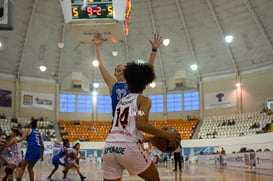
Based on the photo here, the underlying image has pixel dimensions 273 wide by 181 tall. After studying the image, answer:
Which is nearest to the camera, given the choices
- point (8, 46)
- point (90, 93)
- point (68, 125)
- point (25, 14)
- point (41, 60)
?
point (25, 14)

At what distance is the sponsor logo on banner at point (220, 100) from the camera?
120ft

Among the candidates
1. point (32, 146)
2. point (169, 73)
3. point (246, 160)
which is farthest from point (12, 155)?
point (169, 73)

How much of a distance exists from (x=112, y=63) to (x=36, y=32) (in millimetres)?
8286

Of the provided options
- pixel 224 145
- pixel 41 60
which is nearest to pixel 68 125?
pixel 41 60

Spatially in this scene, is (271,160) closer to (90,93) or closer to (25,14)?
(25,14)

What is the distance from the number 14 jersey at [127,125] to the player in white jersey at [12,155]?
6.58 meters

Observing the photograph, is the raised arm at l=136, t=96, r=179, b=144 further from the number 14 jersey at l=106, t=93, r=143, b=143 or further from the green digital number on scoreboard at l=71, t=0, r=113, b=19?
the green digital number on scoreboard at l=71, t=0, r=113, b=19

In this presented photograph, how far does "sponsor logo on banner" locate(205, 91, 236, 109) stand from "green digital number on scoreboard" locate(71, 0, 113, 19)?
27378 mm

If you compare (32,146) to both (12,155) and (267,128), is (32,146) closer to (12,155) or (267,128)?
(12,155)

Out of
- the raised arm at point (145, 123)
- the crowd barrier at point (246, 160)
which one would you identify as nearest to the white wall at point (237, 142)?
the crowd barrier at point (246, 160)

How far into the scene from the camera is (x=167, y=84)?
130 ft

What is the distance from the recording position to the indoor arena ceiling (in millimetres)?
30391

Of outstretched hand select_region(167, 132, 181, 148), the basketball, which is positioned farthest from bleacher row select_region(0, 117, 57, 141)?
outstretched hand select_region(167, 132, 181, 148)

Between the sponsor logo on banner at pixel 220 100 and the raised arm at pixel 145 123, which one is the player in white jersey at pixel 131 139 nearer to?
the raised arm at pixel 145 123
